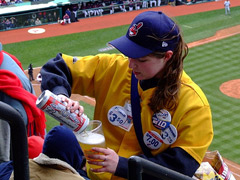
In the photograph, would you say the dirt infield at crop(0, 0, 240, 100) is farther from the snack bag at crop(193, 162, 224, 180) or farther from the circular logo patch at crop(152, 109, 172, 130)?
the circular logo patch at crop(152, 109, 172, 130)

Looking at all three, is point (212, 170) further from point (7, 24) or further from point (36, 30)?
point (36, 30)

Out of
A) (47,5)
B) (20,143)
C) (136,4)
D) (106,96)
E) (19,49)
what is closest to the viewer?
(20,143)

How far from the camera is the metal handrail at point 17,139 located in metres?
1.36

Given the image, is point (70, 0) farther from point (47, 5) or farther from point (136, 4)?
point (136, 4)

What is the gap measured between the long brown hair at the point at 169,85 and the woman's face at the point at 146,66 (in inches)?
1.4

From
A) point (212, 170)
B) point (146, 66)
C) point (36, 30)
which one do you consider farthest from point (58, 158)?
point (36, 30)

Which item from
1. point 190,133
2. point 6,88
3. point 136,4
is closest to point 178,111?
point 190,133

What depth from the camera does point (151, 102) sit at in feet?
9.46

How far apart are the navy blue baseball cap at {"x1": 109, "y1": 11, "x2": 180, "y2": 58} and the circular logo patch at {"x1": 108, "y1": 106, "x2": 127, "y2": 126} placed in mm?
495

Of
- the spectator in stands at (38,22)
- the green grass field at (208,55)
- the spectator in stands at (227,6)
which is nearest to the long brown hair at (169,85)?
the green grass field at (208,55)

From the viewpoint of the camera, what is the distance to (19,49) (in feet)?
70.5

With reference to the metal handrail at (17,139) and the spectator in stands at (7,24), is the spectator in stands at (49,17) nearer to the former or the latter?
the spectator in stands at (7,24)

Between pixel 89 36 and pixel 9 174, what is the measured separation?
2155 cm

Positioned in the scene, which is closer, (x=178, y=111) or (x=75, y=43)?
(x=178, y=111)
